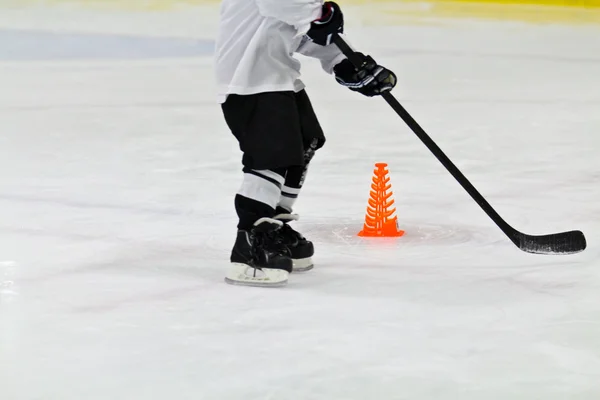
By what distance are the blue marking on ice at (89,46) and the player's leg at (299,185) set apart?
12.3 ft

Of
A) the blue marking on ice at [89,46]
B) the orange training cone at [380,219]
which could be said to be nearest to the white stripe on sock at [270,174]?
the orange training cone at [380,219]

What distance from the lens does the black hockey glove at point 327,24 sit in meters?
2.38

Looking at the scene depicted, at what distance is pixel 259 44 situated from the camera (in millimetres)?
2342

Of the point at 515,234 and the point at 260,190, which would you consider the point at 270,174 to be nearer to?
the point at 260,190

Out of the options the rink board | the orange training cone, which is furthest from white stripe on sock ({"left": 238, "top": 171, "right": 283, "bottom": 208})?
the rink board

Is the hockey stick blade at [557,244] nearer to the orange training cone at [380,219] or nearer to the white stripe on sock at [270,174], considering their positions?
the orange training cone at [380,219]

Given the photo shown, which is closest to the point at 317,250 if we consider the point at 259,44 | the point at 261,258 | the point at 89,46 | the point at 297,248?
the point at 297,248

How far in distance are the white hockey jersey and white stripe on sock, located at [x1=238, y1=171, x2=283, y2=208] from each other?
0.18 metres

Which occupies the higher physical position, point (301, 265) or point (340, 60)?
point (340, 60)

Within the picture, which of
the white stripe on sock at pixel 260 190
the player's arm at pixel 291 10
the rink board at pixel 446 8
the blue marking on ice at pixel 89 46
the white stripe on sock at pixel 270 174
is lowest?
the blue marking on ice at pixel 89 46

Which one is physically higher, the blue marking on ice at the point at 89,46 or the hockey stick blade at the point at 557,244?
the hockey stick blade at the point at 557,244

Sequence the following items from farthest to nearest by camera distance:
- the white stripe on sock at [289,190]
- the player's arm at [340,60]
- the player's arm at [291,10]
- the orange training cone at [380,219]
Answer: the orange training cone at [380,219], the white stripe on sock at [289,190], the player's arm at [340,60], the player's arm at [291,10]

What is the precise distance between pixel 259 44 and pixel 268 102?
0.39ft

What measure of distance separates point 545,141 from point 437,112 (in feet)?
2.34
